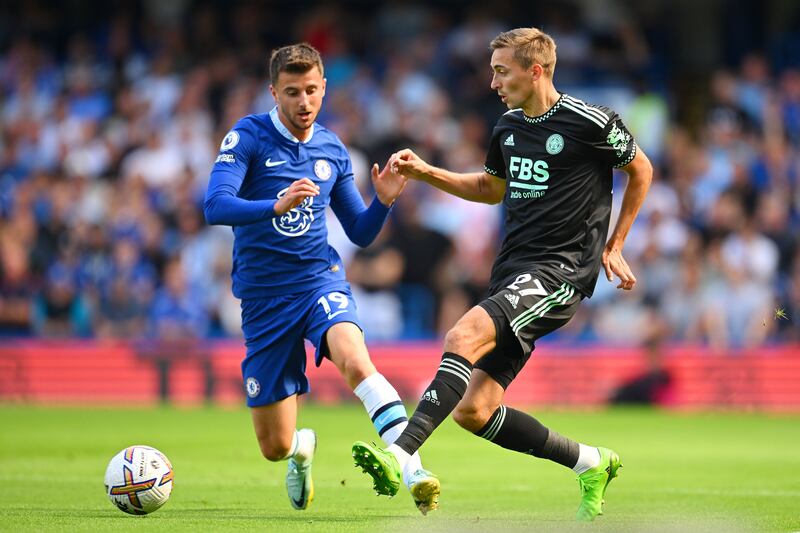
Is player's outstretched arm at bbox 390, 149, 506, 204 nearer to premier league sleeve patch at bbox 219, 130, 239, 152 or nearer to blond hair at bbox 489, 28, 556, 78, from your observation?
blond hair at bbox 489, 28, 556, 78

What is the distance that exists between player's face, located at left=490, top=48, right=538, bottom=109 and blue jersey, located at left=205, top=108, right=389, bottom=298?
3.81 feet

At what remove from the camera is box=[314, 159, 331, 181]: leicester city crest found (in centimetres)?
841

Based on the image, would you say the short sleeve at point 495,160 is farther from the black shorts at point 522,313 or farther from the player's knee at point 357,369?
the player's knee at point 357,369

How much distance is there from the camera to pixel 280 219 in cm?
821

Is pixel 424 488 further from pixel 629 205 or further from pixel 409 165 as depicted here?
pixel 629 205

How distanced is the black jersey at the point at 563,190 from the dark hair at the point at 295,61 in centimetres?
138

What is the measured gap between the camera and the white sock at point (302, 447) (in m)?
8.38

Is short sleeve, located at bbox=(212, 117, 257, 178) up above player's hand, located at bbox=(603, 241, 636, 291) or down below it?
above

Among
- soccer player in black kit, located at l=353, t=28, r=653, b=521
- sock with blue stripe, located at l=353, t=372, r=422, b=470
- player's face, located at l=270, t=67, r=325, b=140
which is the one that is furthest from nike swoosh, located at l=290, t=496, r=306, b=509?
player's face, located at l=270, t=67, r=325, b=140

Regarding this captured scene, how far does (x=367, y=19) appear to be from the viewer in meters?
23.0

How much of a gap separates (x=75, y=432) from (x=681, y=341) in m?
8.19

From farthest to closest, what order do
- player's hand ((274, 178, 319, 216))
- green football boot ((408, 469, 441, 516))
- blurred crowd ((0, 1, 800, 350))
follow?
1. blurred crowd ((0, 1, 800, 350))
2. player's hand ((274, 178, 319, 216))
3. green football boot ((408, 469, 441, 516))

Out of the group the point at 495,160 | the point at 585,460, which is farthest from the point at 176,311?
the point at 585,460

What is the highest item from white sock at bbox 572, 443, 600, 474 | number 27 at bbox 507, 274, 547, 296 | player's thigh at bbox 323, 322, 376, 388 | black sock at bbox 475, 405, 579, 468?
number 27 at bbox 507, 274, 547, 296
